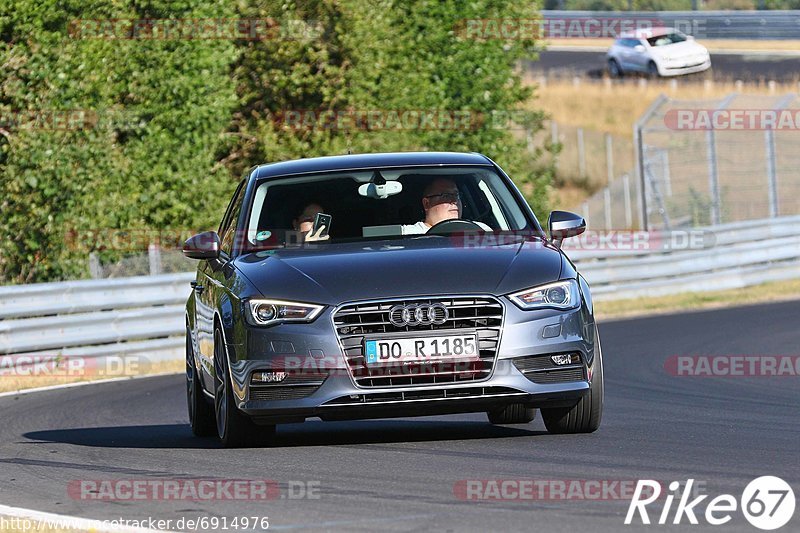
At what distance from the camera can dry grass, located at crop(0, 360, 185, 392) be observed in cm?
1644

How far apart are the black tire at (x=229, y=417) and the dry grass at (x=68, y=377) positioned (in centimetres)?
702

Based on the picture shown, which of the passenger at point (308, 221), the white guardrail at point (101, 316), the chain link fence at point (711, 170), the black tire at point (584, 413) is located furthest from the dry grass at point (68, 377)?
the chain link fence at point (711, 170)

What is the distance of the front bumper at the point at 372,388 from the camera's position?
8.55m

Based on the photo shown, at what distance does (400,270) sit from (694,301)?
16737mm

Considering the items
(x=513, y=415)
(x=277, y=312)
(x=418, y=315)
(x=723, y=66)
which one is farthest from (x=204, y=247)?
(x=723, y=66)

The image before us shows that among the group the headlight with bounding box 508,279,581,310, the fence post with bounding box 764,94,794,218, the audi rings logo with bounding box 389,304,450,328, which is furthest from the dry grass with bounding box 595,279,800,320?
the audi rings logo with bounding box 389,304,450,328

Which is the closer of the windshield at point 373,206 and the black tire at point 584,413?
the black tire at point 584,413

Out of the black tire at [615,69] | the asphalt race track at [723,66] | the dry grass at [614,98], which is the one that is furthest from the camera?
the black tire at [615,69]

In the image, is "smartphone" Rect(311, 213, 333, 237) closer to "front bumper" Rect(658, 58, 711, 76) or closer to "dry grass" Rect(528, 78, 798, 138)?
"dry grass" Rect(528, 78, 798, 138)

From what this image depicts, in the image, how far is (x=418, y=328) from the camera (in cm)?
848

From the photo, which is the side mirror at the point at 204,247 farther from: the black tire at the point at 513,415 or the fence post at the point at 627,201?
the fence post at the point at 627,201

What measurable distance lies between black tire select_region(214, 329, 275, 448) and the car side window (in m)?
0.75

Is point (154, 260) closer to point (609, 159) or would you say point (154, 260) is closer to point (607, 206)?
point (607, 206)

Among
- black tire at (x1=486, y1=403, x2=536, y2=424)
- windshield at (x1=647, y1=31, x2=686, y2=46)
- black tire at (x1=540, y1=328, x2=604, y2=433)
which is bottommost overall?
windshield at (x1=647, y1=31, x2=686, y2=46)
